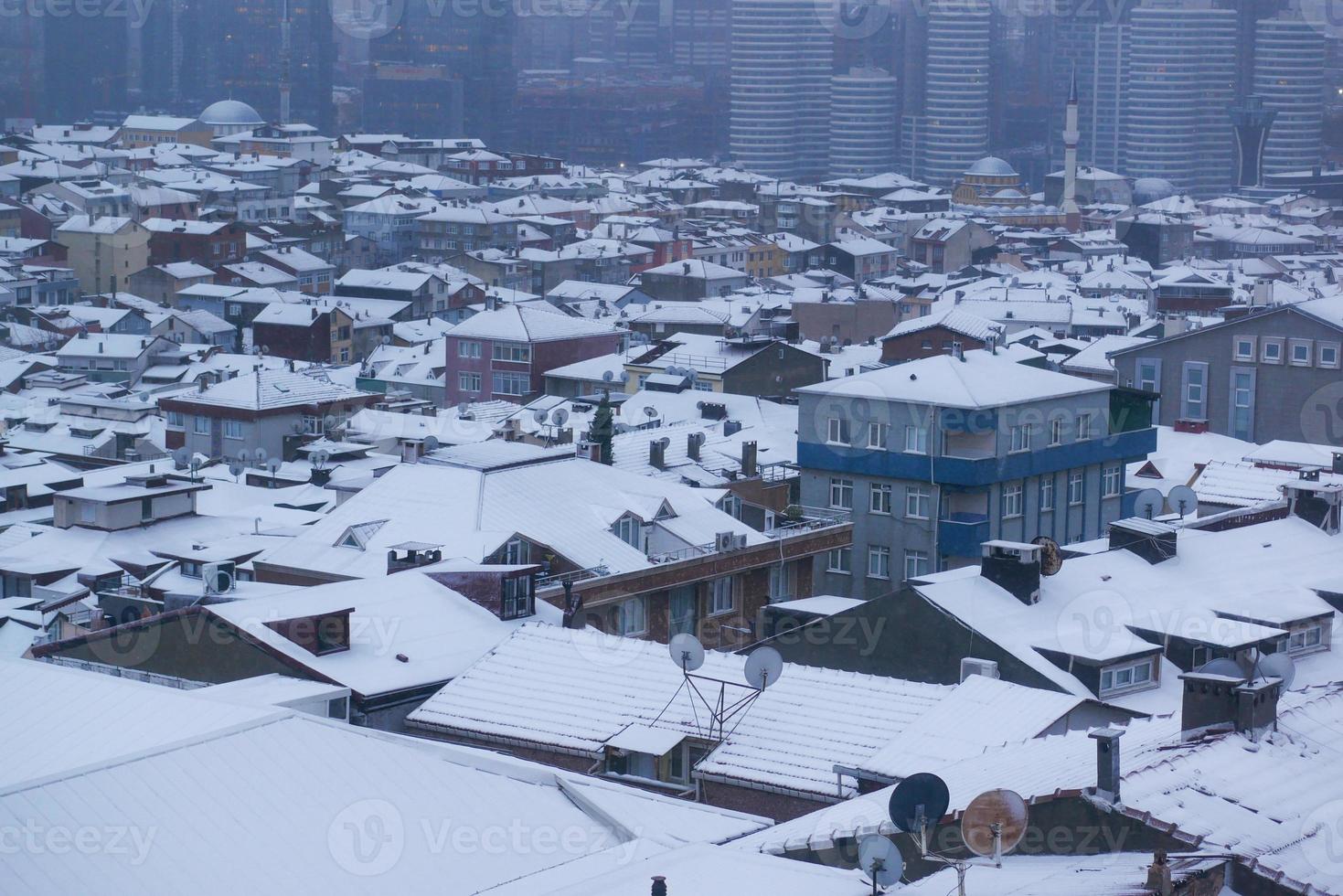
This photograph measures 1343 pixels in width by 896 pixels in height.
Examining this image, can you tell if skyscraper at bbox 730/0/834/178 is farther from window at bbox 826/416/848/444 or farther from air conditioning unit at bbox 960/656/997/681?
air conditioning unit at bbox 960/656/997/681

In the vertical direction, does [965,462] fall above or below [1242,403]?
above

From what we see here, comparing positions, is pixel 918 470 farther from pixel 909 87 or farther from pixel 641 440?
pixel 909 87

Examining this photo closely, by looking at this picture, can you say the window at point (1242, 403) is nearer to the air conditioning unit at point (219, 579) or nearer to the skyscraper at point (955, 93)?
the air conditioning unit at point (219, 579)

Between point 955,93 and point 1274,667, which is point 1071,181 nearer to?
point 955,93

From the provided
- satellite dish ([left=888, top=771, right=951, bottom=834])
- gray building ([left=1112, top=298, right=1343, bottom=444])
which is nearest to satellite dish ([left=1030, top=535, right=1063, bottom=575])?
satellite dish ([left=888, top=771, right=951, bottom=834])

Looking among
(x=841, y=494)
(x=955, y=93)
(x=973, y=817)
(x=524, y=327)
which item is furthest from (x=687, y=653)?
(x=955, y=93)

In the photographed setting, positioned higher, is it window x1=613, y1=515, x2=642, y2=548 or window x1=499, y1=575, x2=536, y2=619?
window x1=499, y1=575, x2=536, y2=619

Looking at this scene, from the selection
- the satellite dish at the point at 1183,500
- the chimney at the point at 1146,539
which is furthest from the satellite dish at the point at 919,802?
the satellite dish at the point at 1183,500

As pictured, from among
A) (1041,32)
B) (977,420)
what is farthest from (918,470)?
(1041,32)
